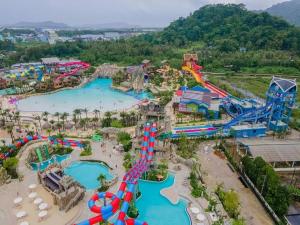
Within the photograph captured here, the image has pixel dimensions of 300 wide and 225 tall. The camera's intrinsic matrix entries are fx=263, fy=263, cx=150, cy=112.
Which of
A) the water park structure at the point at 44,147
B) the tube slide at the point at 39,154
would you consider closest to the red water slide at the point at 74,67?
the water park structure at the point at 44,147

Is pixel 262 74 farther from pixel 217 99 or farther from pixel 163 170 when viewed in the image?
pixel 163 170

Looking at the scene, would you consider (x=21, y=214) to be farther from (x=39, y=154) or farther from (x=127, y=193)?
(x=39, y=154)

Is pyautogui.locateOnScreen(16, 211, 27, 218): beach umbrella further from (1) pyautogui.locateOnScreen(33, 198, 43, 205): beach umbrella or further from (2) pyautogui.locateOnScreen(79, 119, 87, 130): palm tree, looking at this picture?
(2) pyautogui.locateOnScreen(79, 119, 87, 130): palm tree

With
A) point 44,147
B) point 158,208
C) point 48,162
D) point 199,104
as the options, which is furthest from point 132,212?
point 199,104

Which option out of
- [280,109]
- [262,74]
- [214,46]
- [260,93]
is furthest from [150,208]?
[214,46]

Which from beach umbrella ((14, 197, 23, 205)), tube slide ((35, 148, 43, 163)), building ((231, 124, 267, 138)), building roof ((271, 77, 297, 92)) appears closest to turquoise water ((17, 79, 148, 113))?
tube slide ((35, 148, 43, 163))

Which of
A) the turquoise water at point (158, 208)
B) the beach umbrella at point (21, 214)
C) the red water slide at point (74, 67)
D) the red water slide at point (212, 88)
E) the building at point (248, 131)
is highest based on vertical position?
the red water slide at point (74, 67)

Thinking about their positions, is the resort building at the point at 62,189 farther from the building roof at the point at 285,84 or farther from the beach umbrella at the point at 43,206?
the building roof at the point at 285,84
